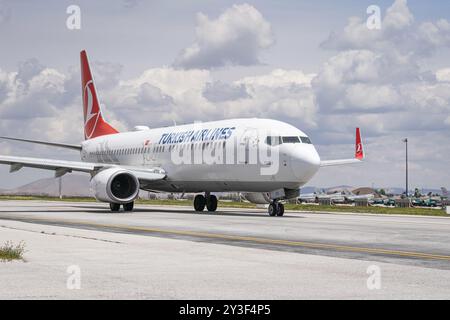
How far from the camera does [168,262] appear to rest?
1291 cm

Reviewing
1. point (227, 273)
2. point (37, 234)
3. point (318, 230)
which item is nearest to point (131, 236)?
point (37, 234)

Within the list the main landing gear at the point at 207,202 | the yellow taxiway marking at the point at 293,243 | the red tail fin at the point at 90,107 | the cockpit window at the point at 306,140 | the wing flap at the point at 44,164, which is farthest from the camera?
the red tail fin at the point at 90,107

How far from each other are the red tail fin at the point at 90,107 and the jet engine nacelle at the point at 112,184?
45.9 feet

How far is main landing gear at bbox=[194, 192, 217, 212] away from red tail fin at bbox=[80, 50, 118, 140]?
1366 cm

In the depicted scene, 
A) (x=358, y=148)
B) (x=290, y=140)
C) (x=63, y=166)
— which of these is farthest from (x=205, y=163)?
(x=358, y=148)

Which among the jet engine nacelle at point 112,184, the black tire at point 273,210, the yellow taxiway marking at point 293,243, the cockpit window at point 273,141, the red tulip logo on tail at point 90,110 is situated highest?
the red tulip logo on tail at point 90,110

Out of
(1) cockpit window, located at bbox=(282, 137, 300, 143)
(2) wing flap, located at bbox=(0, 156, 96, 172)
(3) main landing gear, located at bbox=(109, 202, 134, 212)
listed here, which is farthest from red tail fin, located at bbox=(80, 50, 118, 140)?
(1) cockpit window, located at bbox=(282, 137, 300, 143)

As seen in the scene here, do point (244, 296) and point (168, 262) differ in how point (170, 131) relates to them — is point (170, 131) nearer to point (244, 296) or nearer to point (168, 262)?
point (168, 262)

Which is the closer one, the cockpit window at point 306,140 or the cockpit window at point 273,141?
the cockpit window at point 273,141

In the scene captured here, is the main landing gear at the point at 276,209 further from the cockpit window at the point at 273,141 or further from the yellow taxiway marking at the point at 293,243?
the yellow taxiway marking at the point at 293,243

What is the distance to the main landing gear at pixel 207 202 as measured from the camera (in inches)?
1645

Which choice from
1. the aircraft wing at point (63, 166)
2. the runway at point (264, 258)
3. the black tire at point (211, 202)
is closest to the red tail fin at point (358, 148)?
the black tire at point (211, 202)

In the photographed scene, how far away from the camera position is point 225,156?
35.9 metres

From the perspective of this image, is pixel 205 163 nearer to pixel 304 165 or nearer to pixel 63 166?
pixel 304 165
